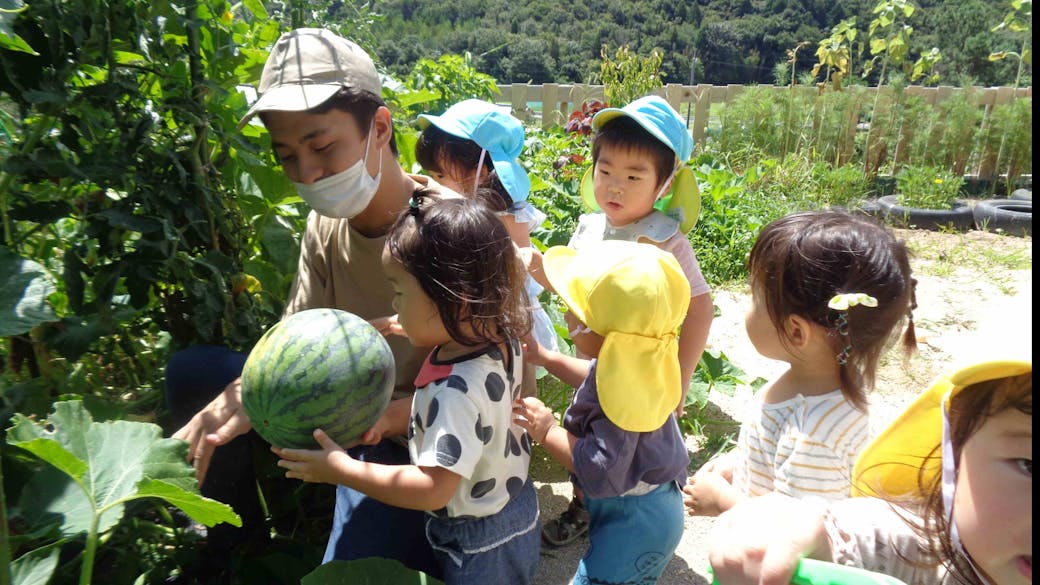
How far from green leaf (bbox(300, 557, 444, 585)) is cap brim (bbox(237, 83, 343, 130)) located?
96cm

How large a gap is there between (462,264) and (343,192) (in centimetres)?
48

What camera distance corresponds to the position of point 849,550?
39.7 inches

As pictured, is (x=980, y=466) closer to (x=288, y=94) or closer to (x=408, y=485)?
(x=408, y=485)

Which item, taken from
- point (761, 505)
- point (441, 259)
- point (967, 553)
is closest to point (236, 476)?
point (441, 259)

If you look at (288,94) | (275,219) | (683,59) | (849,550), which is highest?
(288,94)

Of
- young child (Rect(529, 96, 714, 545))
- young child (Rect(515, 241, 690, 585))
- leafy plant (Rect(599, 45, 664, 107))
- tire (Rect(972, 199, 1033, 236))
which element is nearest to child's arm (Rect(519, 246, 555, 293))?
young child (Rect(529, 96, 714, 545))

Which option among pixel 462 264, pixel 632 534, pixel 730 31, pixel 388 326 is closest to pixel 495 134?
pixel 388 326

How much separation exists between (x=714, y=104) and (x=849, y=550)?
9.77 m

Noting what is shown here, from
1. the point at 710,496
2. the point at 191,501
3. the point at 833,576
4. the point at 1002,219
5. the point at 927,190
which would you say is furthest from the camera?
the point at 927,190

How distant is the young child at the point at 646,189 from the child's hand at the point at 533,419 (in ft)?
2.23

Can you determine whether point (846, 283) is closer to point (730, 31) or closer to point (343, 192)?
point (343, 192)

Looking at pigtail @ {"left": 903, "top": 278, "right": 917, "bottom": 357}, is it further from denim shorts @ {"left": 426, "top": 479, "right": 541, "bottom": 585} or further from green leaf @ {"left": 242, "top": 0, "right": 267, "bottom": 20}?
green leaf @ {"left": 242, "top": 0, "right": 267, "bottom": 20}

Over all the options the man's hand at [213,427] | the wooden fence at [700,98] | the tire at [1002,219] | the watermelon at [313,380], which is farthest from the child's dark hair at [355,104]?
the wooden fence at [700,98]

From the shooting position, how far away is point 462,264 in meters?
1.41
